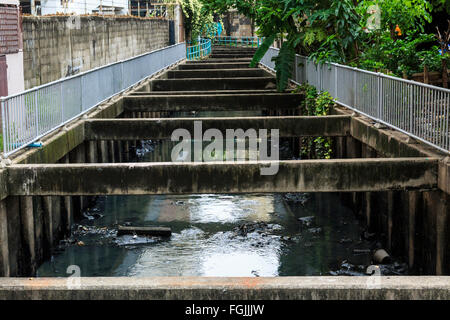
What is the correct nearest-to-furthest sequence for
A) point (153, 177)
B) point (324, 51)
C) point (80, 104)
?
point (153, 177) < point (80, 104) < point (324, 51)

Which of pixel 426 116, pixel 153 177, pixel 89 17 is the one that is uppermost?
pixel 89 17

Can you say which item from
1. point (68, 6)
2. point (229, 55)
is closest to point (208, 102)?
point (68, 6)

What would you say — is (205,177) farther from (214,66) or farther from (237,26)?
(237,26)

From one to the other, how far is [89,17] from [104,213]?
35.4ft

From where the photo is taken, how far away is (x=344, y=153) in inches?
682

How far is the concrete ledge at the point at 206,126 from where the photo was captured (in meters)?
15.8

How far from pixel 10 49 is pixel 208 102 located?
5.74m

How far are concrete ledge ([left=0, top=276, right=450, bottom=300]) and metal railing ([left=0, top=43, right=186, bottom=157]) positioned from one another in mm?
3874

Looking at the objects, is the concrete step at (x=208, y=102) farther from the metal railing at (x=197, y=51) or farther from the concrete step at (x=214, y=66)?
the metal railing at (x=197, y=51)

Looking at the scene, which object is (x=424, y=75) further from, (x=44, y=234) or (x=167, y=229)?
(x=44, y=234)

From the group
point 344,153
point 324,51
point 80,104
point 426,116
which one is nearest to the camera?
point 426,116

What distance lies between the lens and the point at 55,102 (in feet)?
46.2

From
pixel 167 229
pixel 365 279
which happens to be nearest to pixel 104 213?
pixel 167 229

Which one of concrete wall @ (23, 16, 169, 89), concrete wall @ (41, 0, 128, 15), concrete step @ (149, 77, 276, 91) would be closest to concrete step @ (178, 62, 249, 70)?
concrete wall @ (23, 16, 169, 89)
